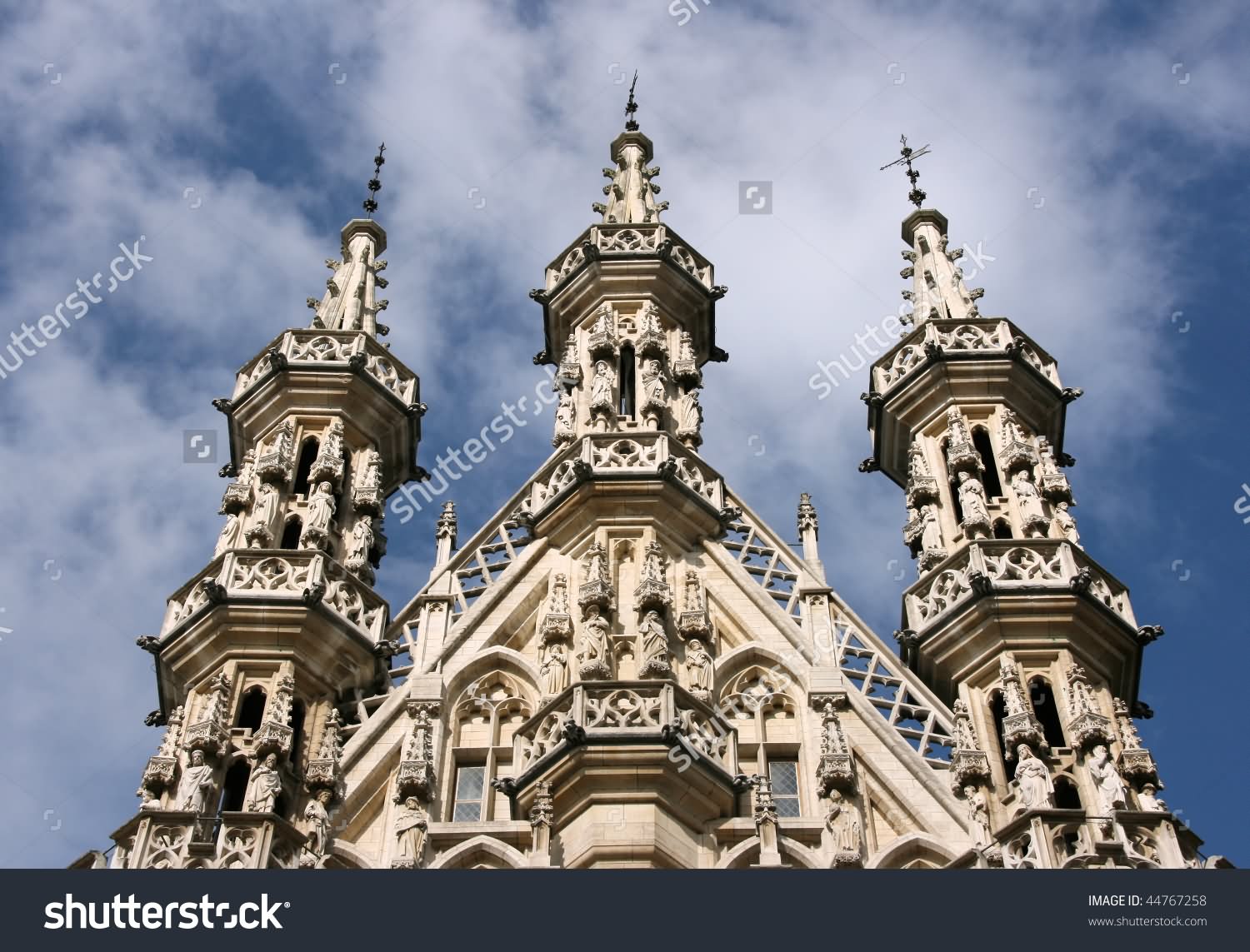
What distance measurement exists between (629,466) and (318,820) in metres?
6.59

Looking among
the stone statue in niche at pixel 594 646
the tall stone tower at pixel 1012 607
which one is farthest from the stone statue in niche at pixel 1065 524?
the stone statue in niche at pixel 594 646

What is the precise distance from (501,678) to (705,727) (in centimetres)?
329

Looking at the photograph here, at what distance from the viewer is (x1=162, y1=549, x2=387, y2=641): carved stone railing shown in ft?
75.7

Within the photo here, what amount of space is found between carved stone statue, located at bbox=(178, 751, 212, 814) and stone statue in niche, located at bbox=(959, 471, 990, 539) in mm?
9484

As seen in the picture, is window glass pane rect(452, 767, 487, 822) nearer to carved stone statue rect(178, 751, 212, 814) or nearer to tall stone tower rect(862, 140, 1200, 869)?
carved stone statue rect(178, 751, 212, 814)

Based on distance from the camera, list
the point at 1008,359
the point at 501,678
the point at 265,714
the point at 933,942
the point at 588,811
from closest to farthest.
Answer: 1. the point at 933,942
2. the point at 588,811
3. the point at 265,714
4. the point at 501,678
5. the point at 1008,359

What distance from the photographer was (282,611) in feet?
74.8

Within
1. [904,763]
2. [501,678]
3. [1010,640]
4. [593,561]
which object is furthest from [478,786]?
[1010,640]

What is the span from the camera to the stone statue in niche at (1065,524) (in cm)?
2436

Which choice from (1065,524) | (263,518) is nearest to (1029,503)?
(1065,524)

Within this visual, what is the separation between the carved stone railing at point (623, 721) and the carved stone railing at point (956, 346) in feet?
24.4

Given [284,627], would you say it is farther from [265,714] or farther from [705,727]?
[705,727]

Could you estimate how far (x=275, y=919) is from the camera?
1659 cm

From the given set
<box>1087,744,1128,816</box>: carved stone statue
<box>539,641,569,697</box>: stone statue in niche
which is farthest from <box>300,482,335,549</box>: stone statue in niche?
<box>1087,744,1128,816</box>: carved stone statue
